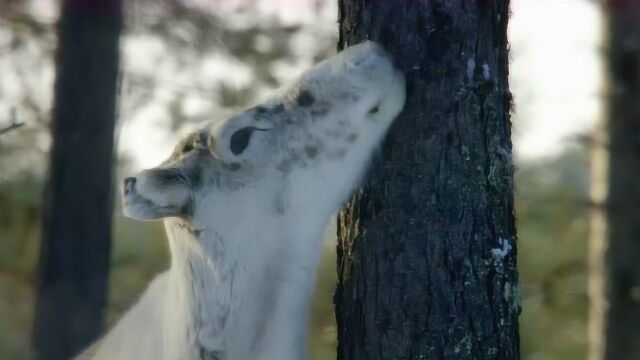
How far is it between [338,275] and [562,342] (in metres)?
7.70

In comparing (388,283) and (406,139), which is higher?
(406,139)

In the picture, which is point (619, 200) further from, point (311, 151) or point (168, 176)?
point (168, 176)

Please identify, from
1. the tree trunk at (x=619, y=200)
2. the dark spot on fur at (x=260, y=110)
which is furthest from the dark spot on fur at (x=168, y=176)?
the tree trunk at (x=619, y=200)

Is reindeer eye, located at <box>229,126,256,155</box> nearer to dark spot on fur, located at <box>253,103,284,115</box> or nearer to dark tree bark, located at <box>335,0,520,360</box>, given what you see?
dark spot on fur, located at <box>253,103,284,115</box>

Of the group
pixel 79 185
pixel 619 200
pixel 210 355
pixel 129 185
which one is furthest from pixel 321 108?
pixel 619 200

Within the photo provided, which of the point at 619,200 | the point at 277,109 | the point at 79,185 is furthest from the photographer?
the point at 619,200

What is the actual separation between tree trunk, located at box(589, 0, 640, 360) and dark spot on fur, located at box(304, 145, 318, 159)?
5185mm

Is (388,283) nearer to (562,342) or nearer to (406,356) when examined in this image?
(406,356)

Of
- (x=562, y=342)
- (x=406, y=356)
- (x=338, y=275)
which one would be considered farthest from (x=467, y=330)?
(x=562, y=342)

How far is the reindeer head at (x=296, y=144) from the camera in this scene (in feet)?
12.3

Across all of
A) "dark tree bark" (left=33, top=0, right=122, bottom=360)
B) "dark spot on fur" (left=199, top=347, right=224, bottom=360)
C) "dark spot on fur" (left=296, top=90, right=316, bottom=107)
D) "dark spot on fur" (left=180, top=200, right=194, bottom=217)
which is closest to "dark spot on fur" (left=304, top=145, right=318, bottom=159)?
"dark spot on fur" (left=296, top=90, right=316, bottom=107)

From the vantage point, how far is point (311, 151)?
152 inches

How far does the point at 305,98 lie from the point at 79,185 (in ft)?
15.1

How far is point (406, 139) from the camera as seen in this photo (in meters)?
3.80
